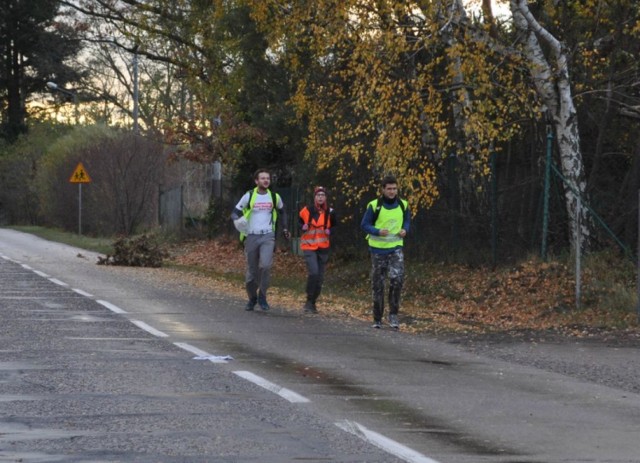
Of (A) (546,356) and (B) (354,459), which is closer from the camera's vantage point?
(B) (354,459)

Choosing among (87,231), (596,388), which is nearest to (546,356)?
(596,388)

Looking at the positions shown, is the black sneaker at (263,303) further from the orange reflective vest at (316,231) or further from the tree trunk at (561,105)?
the tree trunk at (561,105)

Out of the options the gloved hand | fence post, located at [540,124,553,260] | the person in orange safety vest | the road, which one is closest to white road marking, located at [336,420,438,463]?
the road

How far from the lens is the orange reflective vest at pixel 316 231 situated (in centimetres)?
1795

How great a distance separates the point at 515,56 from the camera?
18.5m

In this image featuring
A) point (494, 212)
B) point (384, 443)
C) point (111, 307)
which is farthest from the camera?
point (494, 212)

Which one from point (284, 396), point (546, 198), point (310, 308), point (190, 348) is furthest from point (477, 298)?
point (284, 396)

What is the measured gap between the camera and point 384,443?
24.9 ft

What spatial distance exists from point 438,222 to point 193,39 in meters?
12.0

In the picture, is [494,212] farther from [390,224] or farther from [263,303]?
[390,224]

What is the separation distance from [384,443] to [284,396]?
186 centimetres

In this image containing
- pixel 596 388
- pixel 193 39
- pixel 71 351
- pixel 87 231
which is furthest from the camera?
pixel 87 231

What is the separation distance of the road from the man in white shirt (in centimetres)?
156

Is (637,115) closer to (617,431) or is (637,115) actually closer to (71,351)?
(71,351)
